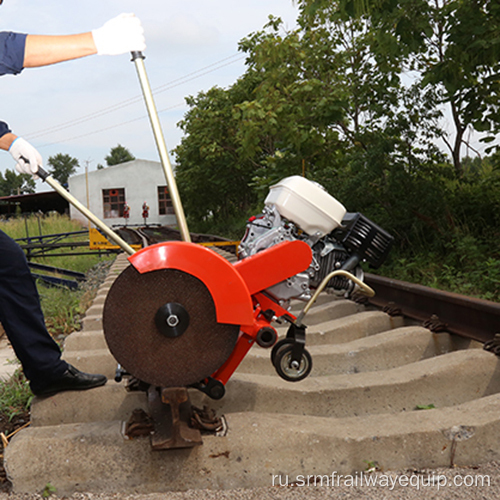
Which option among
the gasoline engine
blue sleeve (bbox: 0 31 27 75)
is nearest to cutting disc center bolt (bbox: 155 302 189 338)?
the gasoline engine

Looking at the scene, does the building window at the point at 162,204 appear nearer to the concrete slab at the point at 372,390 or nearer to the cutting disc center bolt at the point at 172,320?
the concrete slab at the point at 372,390

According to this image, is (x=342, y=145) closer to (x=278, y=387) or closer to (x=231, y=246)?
(x=231, y=246)

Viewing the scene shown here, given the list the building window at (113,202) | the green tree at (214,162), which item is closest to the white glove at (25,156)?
the green tree at (214,162)

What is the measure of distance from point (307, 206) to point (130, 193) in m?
37.0

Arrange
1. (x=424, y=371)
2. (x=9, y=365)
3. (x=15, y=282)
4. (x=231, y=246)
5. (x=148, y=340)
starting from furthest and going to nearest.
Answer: (x=231, y=246), (x=9, y=365), (x=424, y=371), (x=15, y=282), (x=148, y=340)

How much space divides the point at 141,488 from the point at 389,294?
2875 millimetres

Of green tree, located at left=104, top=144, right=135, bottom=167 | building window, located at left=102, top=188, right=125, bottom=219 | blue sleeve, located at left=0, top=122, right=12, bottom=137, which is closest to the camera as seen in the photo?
blue sleeve, located at left=0, top=122, right=12, bottom=137

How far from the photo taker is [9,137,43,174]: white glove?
8.41 feet

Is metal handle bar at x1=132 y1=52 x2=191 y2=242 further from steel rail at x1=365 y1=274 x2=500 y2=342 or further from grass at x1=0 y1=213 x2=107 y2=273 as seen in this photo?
grass at x1=0 y1=213 x2=107 y2=273

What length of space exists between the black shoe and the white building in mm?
34541

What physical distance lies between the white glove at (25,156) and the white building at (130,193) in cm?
3471

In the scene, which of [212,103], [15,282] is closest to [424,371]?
[15,282]

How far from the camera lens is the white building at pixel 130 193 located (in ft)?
123

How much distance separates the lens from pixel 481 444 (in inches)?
101
